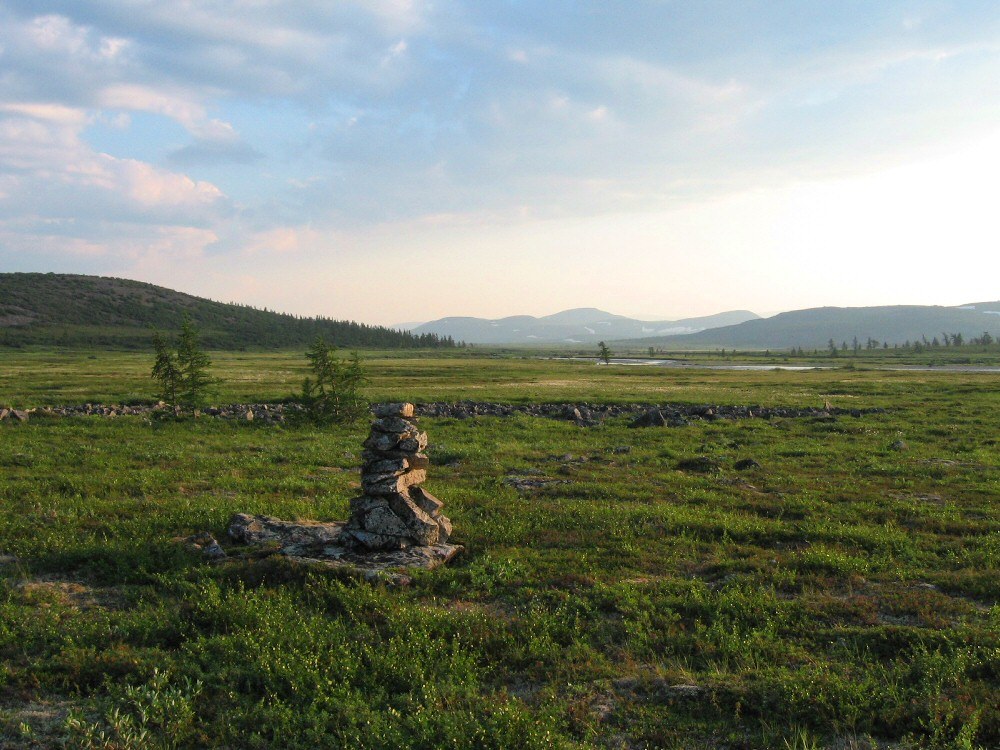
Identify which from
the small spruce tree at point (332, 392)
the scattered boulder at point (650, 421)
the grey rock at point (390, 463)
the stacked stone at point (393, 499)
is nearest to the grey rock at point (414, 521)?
the stacked stone at point (393, 499)

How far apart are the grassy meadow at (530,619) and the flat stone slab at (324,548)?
501 mm

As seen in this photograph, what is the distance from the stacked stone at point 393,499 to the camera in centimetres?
1192

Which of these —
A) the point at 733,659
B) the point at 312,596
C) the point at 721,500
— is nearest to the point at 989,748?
the point at 733,659

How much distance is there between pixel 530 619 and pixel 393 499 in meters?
4.45

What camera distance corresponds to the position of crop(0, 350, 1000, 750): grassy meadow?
21.6ft

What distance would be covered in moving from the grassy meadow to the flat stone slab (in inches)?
19.7

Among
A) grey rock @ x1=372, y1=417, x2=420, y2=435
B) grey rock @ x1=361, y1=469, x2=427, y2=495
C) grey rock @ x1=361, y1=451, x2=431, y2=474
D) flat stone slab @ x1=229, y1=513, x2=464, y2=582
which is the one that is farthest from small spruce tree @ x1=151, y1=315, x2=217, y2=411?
grey rock @ x1=361, y1=469, x2=427, y2=495

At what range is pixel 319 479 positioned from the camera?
18.6 meters

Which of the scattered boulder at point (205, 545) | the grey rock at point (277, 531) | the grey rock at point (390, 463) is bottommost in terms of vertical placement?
the scattered boulder at point (205, 545)

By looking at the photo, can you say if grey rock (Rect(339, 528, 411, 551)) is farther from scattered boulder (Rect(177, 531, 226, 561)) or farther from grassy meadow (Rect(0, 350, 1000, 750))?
scattered boulder (Rect(177, 531, 226, 561))

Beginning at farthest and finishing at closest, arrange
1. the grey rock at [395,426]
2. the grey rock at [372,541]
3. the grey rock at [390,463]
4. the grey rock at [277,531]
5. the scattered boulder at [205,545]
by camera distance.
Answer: the grey rock at [395,426], the grey rock at [390,463], the grey rock at [277,531], the grey rock at [372,541], the scattered boulder at [205,545]

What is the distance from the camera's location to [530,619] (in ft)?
29.4

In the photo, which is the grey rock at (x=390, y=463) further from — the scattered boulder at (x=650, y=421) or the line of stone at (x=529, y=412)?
the scattered boulder at (x=650, y=421)

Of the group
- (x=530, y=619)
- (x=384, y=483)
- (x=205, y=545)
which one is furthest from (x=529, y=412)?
(x=530, y=619)
